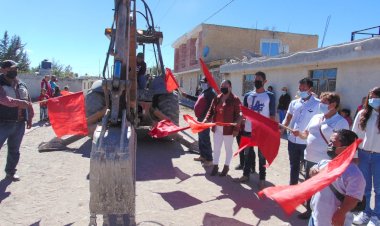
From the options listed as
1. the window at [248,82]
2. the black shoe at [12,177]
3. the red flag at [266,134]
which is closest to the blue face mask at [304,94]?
the red flag at [266,134]

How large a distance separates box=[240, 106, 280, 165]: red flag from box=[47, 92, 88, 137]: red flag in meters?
2.35

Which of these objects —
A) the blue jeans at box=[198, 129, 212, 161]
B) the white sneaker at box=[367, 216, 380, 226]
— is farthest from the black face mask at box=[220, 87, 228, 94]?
the white sneaker at box=[367, 216, 380, 226]

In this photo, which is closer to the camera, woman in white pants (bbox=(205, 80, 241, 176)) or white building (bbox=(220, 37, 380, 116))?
woman in white pants (bbox=(205, 80, 241, 176))

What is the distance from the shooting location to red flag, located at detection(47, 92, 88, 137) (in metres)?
5.13

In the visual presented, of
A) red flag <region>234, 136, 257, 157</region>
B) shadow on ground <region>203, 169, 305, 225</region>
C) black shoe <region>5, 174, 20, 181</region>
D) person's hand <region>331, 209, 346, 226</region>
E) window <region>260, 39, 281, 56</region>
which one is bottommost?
shadow on ground <region>203, 169, 305, 225</region>

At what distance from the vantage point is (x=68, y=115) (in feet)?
16.9

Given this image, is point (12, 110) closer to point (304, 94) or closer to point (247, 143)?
point (247, 143)

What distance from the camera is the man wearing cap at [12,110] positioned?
5.27 metres

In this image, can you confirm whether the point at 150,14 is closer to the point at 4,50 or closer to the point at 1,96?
the point at 1,96

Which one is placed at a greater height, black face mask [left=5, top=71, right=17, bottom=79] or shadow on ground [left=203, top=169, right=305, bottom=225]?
black face mask [left=5, top=71, right=17, bottom=79]

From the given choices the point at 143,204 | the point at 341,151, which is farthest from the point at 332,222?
the point at 143,204

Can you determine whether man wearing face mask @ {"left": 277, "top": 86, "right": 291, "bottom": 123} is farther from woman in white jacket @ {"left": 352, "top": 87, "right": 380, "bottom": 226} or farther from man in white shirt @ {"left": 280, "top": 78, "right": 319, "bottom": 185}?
woman in white jacket @ {"left": 352, "top": 87, "right": 380, "bottom": 226}

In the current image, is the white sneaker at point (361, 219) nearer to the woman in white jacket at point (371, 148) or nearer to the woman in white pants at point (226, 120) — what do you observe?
the woman in white jacket at point (371, 148)

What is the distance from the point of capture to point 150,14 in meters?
6.30
